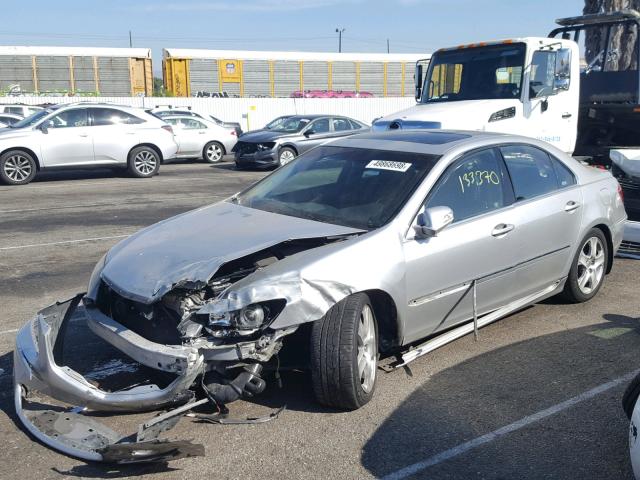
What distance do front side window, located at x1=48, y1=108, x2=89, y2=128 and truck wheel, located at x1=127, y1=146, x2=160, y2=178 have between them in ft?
4.36

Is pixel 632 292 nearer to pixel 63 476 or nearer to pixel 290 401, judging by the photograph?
pixel 290 401

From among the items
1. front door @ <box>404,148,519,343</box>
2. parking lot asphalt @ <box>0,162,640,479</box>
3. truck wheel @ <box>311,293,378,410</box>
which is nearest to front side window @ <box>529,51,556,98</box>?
parking lot asphalt @ <box>0,162,640,479</box>

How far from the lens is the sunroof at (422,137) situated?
18.2 feet

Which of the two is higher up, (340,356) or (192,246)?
(192,246)

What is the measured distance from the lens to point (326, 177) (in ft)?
18.1

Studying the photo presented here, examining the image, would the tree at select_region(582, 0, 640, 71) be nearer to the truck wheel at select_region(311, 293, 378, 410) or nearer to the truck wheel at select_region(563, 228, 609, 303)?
the truck wheel at select_region(563, 228, 609, 303)

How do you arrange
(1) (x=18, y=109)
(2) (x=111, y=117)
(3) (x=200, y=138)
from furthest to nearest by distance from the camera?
(1) (x=18, y=109) < (3) (x=200, y=138) < (2) (x=111, y=117)

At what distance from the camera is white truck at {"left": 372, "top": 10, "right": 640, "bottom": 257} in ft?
36.2

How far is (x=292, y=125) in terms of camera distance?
20.0 metres

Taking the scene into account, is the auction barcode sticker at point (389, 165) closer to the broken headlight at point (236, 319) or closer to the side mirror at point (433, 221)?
the side mirror at point (433, 221)

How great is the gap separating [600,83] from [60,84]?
3310 cm

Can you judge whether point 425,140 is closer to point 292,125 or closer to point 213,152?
point 292,125

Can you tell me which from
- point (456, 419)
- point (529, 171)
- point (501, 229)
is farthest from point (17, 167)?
point (456, 419)

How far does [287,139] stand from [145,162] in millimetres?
4001
